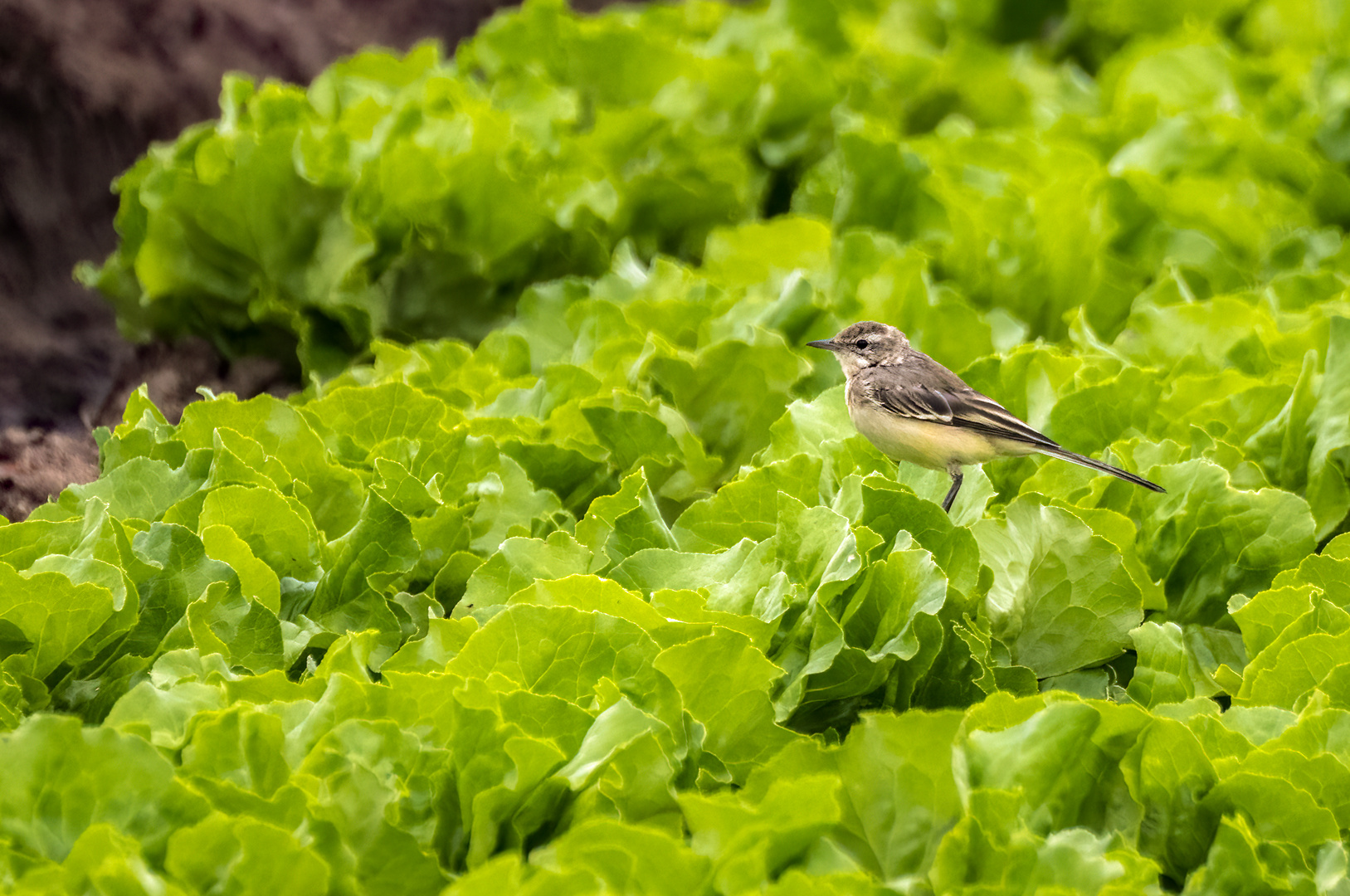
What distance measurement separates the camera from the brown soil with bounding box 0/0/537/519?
14.1 ft

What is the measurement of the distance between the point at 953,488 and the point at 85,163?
14.0 feet

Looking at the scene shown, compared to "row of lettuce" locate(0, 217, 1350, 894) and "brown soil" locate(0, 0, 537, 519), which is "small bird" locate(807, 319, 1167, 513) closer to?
"row of lettuce" locate(0, 217, 1350, 894)

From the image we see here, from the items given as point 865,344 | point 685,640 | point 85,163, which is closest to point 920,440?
point 865,344

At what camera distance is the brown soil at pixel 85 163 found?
430cm

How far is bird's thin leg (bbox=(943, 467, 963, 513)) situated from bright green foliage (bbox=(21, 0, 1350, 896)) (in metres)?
0.06

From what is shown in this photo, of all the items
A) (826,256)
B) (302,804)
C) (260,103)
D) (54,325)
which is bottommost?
(54,325)

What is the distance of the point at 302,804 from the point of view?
171cm

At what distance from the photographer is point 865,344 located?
3.28 metres

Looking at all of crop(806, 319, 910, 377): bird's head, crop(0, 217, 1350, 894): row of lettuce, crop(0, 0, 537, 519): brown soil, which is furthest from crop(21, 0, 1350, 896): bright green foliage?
crop(0, 0, 537, 519): brown soil

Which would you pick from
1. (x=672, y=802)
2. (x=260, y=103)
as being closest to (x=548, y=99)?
(x=260, y=103)

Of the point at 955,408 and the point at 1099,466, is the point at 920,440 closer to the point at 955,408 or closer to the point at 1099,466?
the point at 955,408

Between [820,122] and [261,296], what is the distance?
7.49ft

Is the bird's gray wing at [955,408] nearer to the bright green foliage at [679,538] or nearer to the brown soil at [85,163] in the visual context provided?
the bright green foliage at [679,538]

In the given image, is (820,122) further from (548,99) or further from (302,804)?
(302,804)
